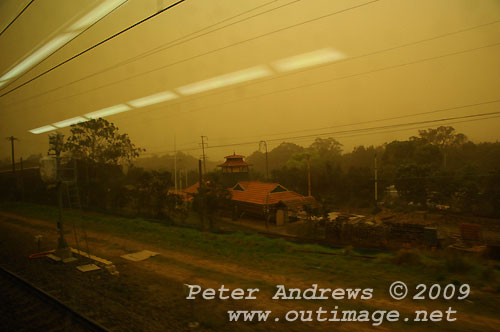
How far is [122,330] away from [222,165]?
18128mm

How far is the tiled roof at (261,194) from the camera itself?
17734mm

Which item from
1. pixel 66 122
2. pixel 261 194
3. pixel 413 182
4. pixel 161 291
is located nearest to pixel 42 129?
pixel 66 122

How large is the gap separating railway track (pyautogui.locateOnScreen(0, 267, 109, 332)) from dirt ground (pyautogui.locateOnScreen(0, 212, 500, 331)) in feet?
0.57

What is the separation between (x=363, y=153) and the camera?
18703mm

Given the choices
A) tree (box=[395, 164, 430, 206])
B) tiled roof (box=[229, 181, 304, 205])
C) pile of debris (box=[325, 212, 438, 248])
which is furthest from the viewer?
tiled roof (box=[229, 181, 304, 205])

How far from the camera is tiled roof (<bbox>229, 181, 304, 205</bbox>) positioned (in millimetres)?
17734

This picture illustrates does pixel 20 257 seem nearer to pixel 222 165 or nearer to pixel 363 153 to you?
pixel 222 165

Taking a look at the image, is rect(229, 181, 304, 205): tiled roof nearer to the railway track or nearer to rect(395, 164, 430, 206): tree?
rect(395, 164, 430, 206): tree

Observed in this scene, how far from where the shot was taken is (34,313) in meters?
4.82

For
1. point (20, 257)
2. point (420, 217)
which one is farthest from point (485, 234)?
point (20, 257)

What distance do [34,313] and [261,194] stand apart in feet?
47.1

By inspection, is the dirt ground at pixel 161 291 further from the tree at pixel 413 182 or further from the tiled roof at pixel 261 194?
the tree at pixel 413 182

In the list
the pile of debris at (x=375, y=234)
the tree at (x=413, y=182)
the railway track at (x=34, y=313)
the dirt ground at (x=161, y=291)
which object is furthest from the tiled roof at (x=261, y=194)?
the railway track at (x=34, y=313)

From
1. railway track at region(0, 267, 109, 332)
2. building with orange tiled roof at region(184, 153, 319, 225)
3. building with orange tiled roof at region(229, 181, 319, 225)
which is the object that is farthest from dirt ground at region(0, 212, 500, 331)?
building with orange tiled roof at region(229, 181, 319, 225)
